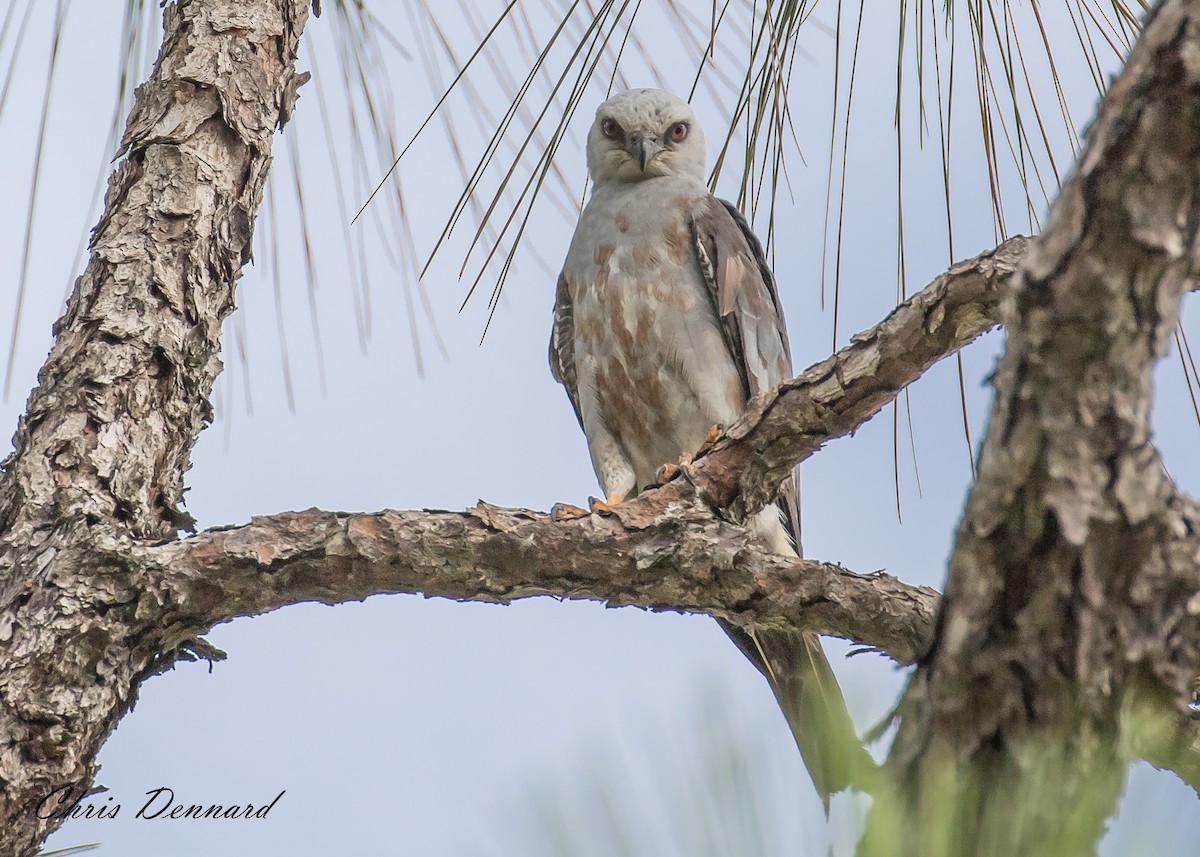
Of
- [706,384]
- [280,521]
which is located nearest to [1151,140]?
[280,521]

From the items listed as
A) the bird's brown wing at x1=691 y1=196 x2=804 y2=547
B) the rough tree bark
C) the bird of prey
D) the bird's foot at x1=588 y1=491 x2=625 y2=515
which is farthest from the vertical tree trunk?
the bird's brown wing at x1=691 y1=196 x2=804 y2=547

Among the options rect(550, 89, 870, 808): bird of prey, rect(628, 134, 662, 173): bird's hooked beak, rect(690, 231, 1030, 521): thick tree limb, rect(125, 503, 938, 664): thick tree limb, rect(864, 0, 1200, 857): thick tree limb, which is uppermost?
rect(628, 134, 662, 173): bird's hooked beak

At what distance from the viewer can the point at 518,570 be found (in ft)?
7.00

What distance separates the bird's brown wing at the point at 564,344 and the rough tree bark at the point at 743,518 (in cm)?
152

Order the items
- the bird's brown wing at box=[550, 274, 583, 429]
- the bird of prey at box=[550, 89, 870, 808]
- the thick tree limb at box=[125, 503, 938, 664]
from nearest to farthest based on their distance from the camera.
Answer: the thick tree limb at box=[125, 503, 938, 664]
the bird of prey at box=[550, 89, 870, 808]
the bird's brown wing at box=[550, 274, 583, 429]

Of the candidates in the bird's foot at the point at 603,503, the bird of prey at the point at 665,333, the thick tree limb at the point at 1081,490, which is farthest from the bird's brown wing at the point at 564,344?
the thick tree limb at the point at 1081,490

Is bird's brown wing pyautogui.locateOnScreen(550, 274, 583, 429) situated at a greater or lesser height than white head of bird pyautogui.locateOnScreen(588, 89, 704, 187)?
lesser

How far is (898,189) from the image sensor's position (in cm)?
296

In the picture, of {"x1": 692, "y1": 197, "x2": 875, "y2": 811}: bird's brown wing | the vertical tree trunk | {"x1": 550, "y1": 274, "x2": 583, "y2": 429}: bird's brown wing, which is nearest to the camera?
the vertical tree trunk

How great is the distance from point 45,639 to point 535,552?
0.80 m

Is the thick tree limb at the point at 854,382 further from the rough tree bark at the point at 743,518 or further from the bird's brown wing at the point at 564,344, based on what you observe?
the bird's brown wing at the point at 564,344

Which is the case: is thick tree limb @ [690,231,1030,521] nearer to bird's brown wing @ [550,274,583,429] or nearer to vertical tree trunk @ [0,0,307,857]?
vertical tree trunk @ [0,0,307,857]

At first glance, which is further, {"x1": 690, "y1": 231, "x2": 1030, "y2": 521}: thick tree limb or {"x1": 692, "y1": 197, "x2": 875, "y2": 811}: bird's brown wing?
{"x1": 692, "y1": 197, "x2": 875, "y2": 811}: bird's brown wing

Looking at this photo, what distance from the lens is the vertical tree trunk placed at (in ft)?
6.20
